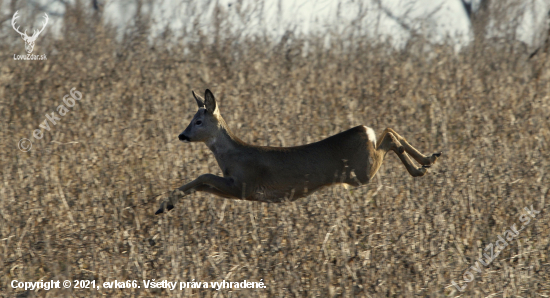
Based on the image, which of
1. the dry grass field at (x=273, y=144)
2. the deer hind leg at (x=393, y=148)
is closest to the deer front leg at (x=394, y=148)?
the deer hind leg at (x=393, y=148)

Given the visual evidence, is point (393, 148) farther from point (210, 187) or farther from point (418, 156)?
point (210, 187)

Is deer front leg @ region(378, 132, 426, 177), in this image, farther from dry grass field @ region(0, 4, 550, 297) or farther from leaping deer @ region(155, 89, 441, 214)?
dry grass field @ region(0, 4, 550, 297)

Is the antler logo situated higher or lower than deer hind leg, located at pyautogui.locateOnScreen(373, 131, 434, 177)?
higher

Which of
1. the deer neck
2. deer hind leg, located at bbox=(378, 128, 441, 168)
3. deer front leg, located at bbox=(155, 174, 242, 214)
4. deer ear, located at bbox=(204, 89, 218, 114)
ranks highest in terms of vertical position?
deer ear, located at bbox=(204, 89, 218, 114)

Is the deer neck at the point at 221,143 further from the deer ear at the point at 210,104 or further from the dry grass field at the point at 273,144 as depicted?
the dry grass field at the point at 273,144

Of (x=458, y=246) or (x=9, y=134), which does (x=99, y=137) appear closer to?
(x=9, y=134)

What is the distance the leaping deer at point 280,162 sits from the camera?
5.31m

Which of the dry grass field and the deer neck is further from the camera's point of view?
the deer neck

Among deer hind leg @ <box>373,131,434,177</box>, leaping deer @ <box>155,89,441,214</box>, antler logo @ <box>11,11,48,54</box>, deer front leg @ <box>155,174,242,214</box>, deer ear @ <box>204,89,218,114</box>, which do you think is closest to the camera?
deer front leg @ <box>155,174,242,214</box>

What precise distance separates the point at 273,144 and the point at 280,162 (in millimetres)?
2121

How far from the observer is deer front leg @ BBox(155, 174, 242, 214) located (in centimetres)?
501

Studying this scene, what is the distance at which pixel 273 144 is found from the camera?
7.47 metres

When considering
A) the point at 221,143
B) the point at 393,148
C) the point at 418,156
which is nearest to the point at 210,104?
the point at 221,143

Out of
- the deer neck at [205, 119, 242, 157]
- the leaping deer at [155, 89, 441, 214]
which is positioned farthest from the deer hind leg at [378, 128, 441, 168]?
the deer neck at [205, 119, 242, 157]
